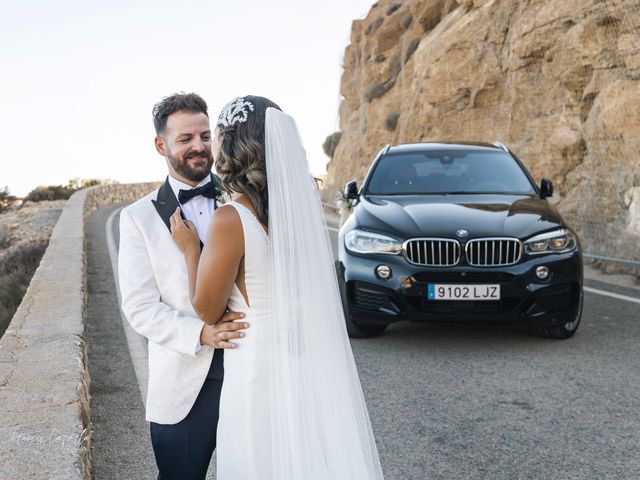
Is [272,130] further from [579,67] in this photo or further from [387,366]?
[579,67]

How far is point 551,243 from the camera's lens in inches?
239

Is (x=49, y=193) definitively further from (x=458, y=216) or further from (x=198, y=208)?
(x=198, y=208)

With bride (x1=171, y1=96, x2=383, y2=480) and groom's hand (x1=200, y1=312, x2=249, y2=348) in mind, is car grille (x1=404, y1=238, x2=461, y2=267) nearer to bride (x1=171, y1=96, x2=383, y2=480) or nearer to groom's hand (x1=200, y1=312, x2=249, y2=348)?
bride (x1=171, y1=96, x2=383, y2=480)

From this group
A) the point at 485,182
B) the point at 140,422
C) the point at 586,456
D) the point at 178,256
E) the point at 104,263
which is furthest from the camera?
the point at 104,263

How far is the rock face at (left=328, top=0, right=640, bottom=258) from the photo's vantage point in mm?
13289

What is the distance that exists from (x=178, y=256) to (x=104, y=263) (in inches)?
358

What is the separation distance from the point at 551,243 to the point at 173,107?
4.27 m

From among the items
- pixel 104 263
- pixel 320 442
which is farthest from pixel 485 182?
pixel 104 263

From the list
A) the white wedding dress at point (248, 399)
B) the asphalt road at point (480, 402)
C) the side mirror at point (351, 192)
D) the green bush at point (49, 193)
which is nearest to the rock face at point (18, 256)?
the asphalt road at point (480, 402)

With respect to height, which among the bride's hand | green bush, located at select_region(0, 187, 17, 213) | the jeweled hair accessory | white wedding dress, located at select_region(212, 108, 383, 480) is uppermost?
the jeweled hair accessory

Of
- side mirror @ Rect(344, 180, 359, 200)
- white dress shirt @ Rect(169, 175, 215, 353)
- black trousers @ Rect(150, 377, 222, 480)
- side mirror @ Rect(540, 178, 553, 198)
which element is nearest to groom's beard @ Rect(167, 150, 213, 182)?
white dress shirt @ Rect(169, 175, 215, 353)

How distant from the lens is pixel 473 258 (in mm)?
5914

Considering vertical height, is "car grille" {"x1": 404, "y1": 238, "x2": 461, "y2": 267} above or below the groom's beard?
below

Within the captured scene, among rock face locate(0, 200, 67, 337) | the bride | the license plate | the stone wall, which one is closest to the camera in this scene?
the bride
